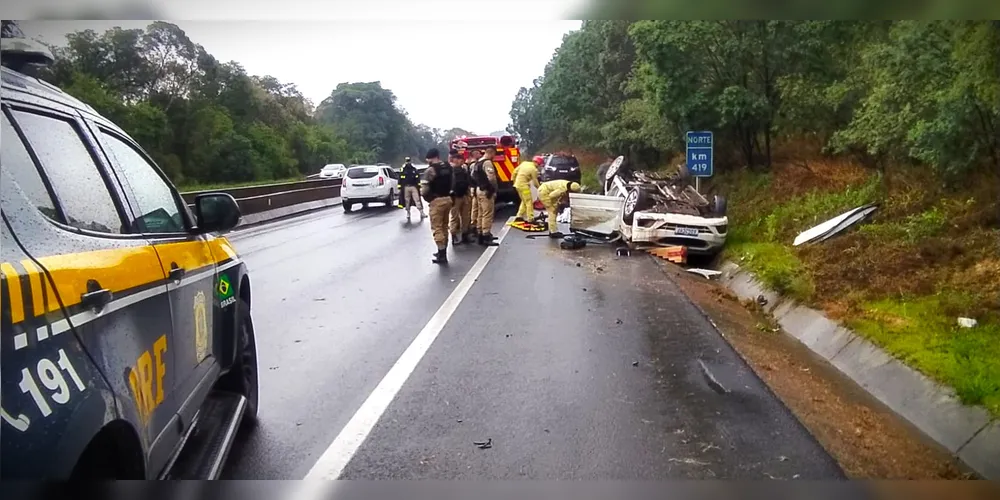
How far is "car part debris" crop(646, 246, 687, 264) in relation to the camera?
1120cm

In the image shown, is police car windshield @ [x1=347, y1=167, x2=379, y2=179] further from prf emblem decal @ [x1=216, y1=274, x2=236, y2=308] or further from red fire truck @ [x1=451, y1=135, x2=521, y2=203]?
prf emblem decal @ [x1=216, y1=274, x2=236, y2=308]

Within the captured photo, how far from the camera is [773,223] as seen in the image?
8.60 m

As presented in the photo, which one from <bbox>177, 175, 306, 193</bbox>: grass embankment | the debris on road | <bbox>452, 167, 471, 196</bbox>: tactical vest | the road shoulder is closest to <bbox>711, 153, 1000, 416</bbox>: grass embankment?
the road shoulder

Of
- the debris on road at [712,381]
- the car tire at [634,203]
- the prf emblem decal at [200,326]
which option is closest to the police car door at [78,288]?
the prf emblem decal at [200,326]

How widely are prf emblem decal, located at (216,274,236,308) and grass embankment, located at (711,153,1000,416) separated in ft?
13.4

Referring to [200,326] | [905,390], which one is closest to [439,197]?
[905,390]

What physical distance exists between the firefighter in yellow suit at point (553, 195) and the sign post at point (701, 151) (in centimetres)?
463

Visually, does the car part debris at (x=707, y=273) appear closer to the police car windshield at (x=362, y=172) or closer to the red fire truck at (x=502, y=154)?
the red fire truck at (x=502, y=154)

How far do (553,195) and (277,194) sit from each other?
774 centimetres

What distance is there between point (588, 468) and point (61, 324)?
2418 millimetres

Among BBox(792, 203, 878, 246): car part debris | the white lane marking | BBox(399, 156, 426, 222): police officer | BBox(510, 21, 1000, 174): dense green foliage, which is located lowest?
the white lane marking

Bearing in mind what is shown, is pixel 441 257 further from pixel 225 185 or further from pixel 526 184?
pixel 526 184

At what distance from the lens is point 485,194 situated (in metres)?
13.0
